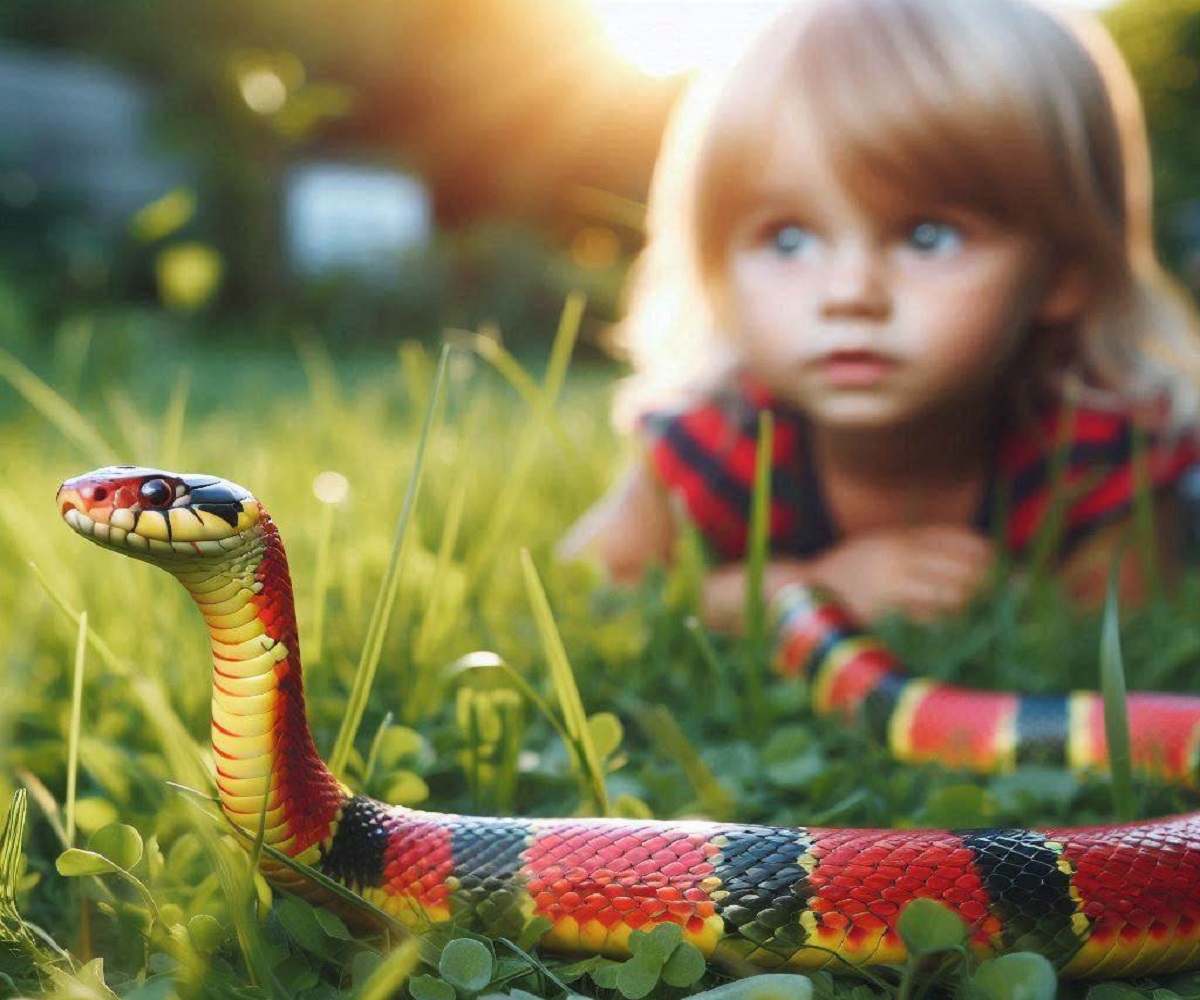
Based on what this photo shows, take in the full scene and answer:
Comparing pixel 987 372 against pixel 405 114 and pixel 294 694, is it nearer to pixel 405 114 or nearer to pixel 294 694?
pixel 294 694

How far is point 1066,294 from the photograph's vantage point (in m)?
2.60

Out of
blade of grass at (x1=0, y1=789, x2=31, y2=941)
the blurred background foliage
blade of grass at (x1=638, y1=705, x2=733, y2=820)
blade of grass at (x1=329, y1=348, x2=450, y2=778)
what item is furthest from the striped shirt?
the blurred background foliage

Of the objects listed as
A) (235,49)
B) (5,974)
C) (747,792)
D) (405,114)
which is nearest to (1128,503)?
(747,792)

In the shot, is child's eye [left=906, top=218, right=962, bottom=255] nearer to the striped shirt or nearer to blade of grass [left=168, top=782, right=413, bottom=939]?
the striped shirt

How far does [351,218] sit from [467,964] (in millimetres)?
12078

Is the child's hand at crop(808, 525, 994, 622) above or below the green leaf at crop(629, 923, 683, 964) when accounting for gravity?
below

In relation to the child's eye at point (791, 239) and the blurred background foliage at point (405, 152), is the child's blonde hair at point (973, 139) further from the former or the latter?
the blurred background foliage at point (405, 152)

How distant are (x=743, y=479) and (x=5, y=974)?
202cm

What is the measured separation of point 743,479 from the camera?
2.83 metres

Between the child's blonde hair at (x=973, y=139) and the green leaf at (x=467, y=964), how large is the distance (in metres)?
1.63

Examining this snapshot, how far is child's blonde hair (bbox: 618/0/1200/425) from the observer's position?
2.26 meters

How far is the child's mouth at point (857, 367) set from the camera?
7.45 feet

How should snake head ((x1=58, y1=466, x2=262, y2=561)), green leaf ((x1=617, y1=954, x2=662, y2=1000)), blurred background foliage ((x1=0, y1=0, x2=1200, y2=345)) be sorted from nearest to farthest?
1. snake head ((x1=58, y1=466, x2=262, y2=561))
2. green leaf ((x1=617, y1=954, x2=662, y2=1000))
3. blurred background foliage ((x1=0, y1=0, x2=1200, y2=345))

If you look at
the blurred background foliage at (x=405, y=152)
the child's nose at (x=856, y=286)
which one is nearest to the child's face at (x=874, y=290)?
the child's nose at (x=856, y=286)
